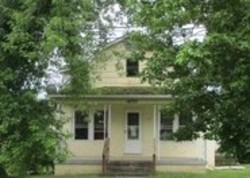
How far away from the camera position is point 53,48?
1992 centimetres

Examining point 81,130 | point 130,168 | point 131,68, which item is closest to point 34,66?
point 130,168

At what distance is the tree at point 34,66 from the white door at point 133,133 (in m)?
8.56

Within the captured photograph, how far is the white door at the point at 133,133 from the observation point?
99.6 feet

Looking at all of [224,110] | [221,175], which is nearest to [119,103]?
[221,175]

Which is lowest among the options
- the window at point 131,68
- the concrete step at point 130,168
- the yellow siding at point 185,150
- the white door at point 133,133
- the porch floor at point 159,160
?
the concrete step at point 130,168

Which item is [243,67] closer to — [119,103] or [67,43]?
[67,43]

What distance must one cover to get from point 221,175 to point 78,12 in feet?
34.6

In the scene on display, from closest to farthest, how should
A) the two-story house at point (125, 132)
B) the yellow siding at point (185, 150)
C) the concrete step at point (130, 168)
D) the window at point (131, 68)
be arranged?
1. the concrete step at point (130, 168)
2. the two-story house at point (125, 132)
3. the yellow siding at point (185, 150)
4. the window at point (131, 68)

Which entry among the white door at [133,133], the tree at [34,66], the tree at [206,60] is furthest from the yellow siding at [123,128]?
the tree at [206,60]

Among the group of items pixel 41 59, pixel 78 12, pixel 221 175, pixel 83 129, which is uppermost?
pixel 78 12

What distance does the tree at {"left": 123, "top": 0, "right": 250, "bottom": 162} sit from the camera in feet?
44.3

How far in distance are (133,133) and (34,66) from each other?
373 inches

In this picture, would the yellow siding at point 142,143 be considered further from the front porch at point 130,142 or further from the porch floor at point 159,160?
the porch floor at point 159,160

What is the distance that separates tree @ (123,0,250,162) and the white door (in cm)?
1475
